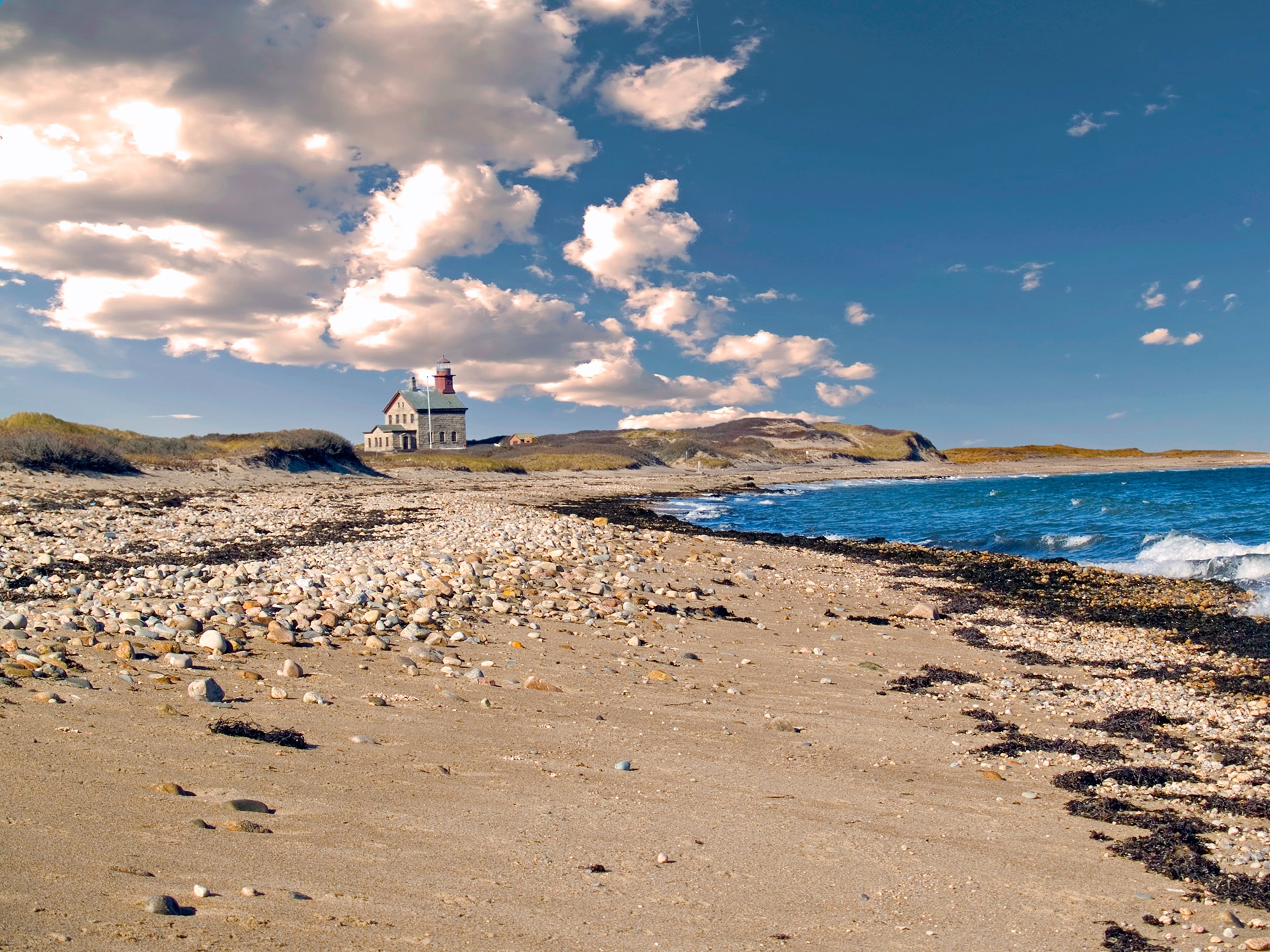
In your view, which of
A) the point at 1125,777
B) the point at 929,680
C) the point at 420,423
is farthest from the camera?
the point at 420,423

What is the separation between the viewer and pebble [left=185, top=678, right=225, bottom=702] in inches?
254

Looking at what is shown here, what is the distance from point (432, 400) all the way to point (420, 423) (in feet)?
15.3

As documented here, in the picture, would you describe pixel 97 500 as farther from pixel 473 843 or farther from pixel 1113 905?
pixel 1113 905

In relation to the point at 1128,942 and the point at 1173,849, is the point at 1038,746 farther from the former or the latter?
the point at 1128,942

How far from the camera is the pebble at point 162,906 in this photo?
11.2 feet

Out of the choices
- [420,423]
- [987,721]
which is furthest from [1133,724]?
[420,423]

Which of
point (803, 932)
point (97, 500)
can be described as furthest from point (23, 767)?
point (97, 500)

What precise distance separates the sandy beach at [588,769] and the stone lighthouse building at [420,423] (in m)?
95.1

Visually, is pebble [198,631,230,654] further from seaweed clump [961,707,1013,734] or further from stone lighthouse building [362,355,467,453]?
stone lighthouse building [362,355,467,453]

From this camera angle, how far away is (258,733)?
5.82m

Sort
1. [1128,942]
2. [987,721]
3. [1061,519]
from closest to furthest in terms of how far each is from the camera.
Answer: [1128,942] < [987,721] < [1061,519]

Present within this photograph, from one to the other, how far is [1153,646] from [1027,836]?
9645 millimetres

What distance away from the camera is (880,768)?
22.5 feet

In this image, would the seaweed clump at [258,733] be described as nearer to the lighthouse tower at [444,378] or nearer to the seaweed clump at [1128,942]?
the seaweed clump at [1128,942]
